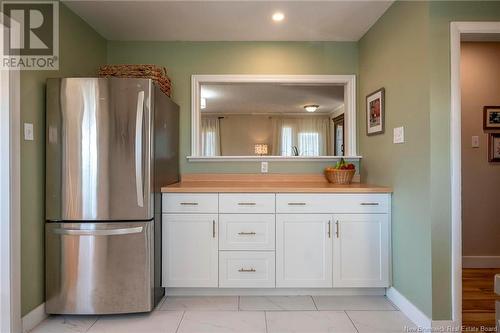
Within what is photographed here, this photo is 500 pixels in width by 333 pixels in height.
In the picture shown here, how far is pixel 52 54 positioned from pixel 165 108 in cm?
86

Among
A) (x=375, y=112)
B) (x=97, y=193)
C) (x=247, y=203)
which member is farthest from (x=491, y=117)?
(x=97, y=193)

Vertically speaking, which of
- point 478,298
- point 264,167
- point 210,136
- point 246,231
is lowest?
point 478,298

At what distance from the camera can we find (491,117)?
3.10 metres

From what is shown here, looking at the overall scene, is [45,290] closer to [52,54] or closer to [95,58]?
[52,54]

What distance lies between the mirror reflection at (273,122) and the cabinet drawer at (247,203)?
80 centimetres

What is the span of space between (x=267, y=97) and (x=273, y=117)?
0.91ft

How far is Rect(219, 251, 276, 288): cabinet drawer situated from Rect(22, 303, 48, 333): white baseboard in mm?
1234

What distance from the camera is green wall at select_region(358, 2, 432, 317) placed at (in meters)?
1.98

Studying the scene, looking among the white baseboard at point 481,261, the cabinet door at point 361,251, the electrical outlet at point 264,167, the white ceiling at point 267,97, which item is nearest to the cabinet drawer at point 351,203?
the cabinet door at point 361,251

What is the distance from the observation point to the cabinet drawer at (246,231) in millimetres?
2434

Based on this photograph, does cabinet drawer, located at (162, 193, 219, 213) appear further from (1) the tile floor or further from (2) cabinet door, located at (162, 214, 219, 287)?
(1) the tile floor

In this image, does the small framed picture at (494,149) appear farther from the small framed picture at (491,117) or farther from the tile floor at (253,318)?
the tile floor at (253,318)

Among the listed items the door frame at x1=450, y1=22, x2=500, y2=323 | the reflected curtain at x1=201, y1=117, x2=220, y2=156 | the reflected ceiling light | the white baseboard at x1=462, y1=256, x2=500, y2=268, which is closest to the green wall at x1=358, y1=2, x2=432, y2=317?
the door frame at x1=450, y1=22, x2=500, y2=323

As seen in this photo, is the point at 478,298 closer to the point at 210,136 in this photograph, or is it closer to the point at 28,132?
the point at 210,136
